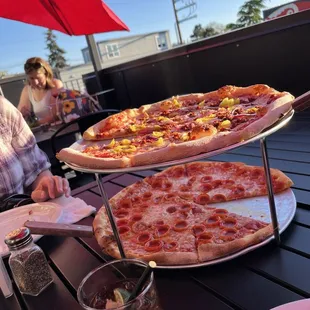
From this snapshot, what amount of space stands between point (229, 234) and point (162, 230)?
8.3 inches

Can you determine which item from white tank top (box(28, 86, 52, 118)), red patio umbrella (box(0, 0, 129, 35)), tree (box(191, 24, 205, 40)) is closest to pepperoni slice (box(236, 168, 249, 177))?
red patio umbrella (box(0, 0, 129, 35))

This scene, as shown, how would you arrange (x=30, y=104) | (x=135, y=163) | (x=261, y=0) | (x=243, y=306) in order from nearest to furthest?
1. (x=243, y=306)
2. (x=135, y=163)
3. (x=261, y=0)
4. (x=30, y=104)

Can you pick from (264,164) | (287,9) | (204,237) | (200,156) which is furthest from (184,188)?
(287,9)

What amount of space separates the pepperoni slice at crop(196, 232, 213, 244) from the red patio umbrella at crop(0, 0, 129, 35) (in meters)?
1.66

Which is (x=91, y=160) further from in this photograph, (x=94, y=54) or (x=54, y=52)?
(x=54, y=52)

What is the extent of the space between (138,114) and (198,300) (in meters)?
1.00

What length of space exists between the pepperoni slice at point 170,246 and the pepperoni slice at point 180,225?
0.07m

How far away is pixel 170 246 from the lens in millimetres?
960

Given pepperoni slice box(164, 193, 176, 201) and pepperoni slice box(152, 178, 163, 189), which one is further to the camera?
pepperoni slice box(152, 178, 163, 189)

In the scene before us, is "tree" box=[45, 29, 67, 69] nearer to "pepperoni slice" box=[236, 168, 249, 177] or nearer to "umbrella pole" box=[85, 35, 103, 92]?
"umbrella pole" box=[85, 35, 103, 92]

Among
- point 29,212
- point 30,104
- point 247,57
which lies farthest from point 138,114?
point 30,104

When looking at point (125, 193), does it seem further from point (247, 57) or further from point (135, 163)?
point (247, 57)

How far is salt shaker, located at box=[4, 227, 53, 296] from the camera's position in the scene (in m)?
0.89

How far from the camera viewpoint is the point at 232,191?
3.97 feet
